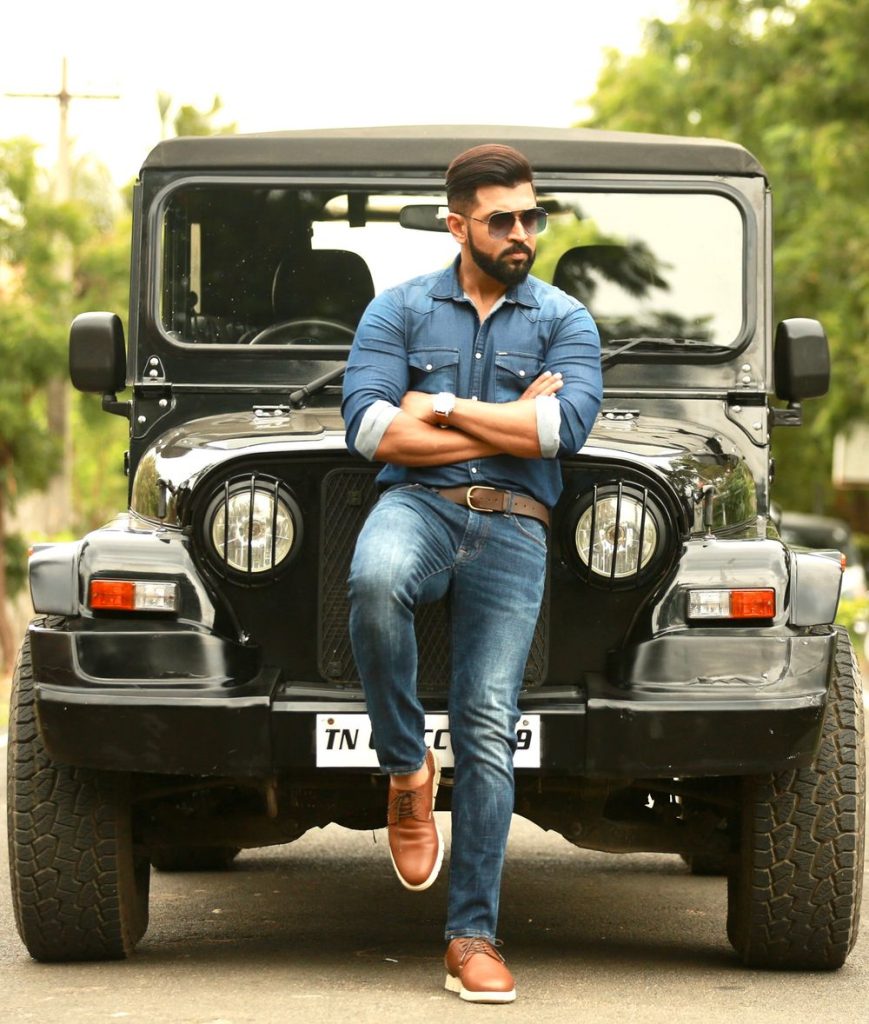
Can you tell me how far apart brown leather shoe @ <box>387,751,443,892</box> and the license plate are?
116 millimetres

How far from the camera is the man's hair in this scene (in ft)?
15.6

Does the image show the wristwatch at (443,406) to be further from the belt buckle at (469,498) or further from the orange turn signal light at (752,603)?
the orange turn signal light at (752,603)

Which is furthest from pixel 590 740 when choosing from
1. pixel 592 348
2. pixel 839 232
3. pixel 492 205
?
pixel 839 232

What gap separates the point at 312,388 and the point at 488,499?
4.01 ft

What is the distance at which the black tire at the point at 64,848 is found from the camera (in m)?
5.02

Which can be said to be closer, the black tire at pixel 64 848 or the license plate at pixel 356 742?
the license plate at pixel 356 742

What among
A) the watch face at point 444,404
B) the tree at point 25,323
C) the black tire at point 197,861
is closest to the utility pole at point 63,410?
the tree at point 25,323

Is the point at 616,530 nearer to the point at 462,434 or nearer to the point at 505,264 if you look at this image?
the point at 462,434

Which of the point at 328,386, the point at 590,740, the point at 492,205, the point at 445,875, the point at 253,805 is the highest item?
the point at 492,205

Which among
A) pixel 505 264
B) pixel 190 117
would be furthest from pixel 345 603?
pixel 190 117

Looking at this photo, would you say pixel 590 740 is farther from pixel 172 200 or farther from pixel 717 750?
pixel 172 200

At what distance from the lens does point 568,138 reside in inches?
250

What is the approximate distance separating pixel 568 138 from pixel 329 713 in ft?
7.83

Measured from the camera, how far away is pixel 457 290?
4.91 meters
